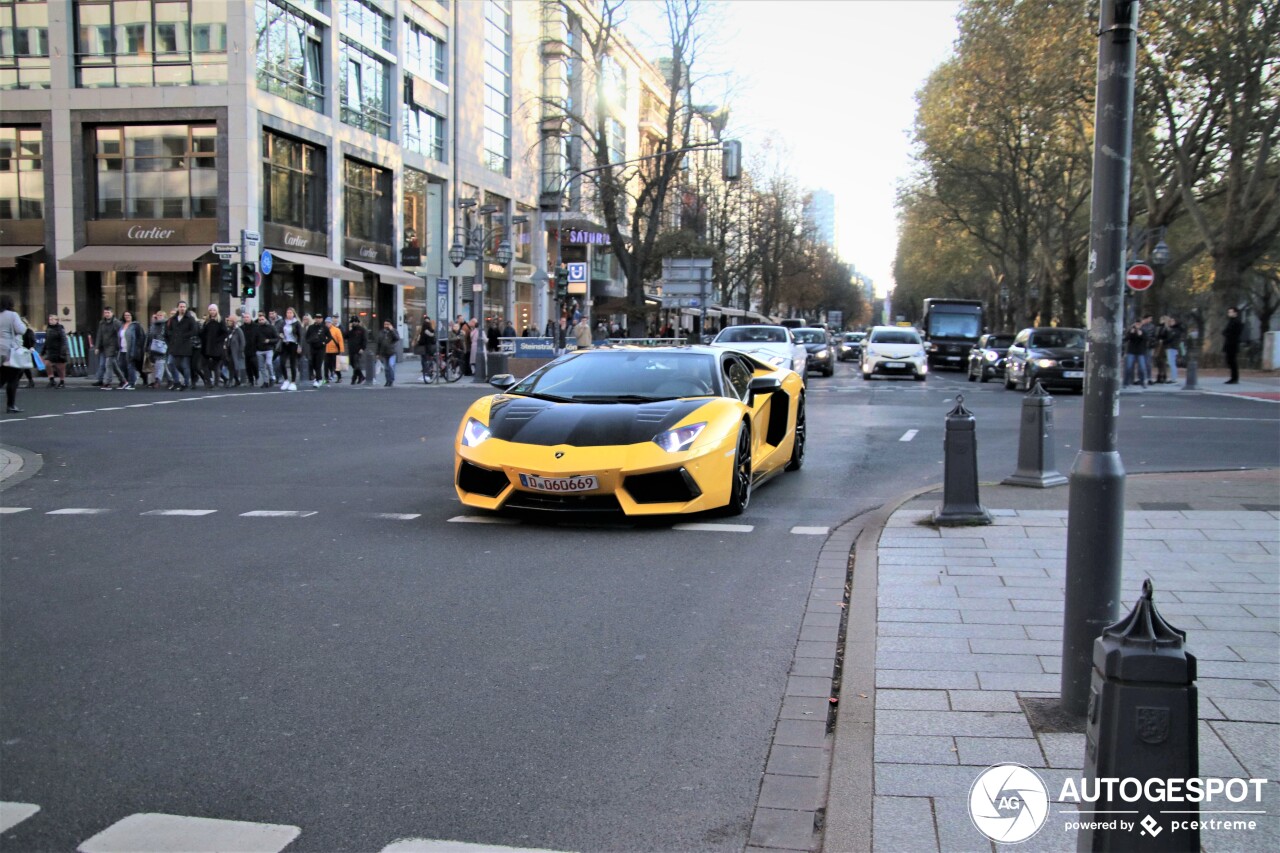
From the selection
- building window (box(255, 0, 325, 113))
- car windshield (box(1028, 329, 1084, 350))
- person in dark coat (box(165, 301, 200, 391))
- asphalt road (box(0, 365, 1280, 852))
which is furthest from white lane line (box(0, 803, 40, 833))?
building window (box(255, 0, 325, 113))

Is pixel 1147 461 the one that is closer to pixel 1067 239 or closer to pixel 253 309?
pixel 253 309

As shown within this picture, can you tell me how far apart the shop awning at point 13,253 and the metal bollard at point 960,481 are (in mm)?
34166

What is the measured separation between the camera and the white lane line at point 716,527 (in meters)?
8.00

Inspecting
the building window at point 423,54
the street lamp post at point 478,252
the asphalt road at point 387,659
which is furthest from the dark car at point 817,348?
the asphalt road at point 387,659

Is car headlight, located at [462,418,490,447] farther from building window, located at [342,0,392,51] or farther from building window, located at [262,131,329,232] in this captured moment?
building window, located at [342,0,392,51]

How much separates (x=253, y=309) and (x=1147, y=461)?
2689 cm

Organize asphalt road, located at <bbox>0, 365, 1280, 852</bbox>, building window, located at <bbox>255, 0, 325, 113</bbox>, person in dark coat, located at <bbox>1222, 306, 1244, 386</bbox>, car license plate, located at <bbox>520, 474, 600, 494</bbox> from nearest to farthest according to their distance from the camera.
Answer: asphalt road, located at <bbox>0, 365, 1280, 852</bbox> → car license plate, located at <bbox>520, 474, 600, 494</bbox> → person in dark coat, located at <bbox>1222, 306, 1244, 386</bbox> → building window, located at <bbox>255, 0, 325, 113</bbox>

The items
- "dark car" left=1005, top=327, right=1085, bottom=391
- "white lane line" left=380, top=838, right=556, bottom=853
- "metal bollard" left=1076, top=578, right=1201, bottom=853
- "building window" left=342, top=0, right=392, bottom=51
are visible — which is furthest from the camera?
"building window" left=342, top=0, right=392, bottom=51

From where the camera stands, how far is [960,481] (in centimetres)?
796

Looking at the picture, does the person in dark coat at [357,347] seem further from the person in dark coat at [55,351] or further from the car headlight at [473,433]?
the car headlight at [473,433]

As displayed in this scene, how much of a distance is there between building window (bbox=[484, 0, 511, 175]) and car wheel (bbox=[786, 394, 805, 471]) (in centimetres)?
4377

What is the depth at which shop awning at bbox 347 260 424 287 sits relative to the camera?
134ft

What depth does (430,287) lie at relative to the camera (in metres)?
48.7

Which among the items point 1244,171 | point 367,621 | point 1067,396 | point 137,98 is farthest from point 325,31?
point 367,621
